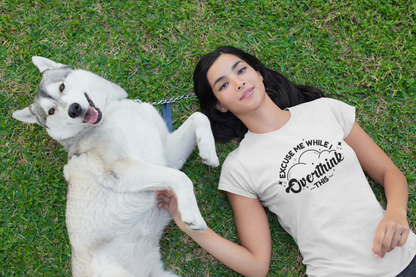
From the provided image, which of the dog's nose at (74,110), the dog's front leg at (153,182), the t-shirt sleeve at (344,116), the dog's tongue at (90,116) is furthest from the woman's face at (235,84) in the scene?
the dog's nose at (74,110)

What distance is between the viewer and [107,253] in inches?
110

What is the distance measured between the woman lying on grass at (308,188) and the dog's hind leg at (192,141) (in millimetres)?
323

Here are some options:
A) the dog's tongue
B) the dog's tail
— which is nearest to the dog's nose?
the dog's tongue

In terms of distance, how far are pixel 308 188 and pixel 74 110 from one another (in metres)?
2.57

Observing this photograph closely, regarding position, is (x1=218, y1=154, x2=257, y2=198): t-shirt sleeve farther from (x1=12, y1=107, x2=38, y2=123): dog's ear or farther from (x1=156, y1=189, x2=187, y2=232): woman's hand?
(x1=12, y1=107, x2=38, y2=123): dog's ear

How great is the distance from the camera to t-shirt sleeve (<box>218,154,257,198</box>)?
311 centimetres

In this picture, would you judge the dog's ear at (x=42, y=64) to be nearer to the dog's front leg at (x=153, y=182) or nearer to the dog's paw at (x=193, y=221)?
the dog's front leg at (x=153, y=182)

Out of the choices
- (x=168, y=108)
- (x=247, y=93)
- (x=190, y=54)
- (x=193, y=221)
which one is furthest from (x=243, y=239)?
(x=190, y=54)

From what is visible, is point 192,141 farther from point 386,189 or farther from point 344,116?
point 386,189

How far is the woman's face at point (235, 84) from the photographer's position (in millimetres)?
2994

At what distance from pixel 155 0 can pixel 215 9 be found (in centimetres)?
92

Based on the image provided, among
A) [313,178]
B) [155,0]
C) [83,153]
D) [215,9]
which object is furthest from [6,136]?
[313,178]

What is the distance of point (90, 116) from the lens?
111 inches

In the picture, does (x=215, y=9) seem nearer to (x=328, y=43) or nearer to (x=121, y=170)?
(x=328, y=43)
